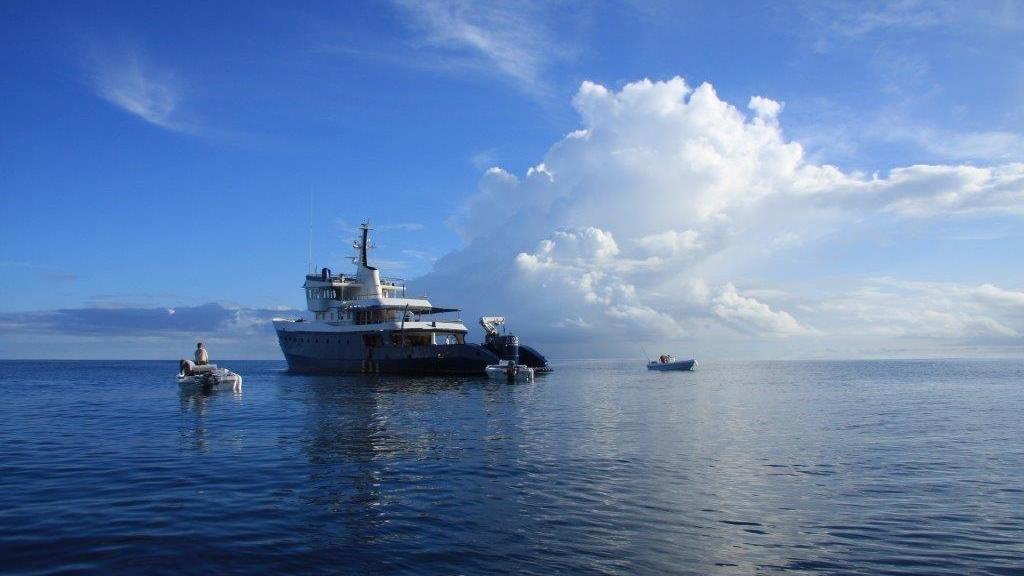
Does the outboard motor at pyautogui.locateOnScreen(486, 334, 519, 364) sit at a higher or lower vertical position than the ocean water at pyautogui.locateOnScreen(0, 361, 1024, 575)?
higher

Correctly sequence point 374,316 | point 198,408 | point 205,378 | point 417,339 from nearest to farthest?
point 198,408 < point 205,378 < point 374,316 < point 417,339

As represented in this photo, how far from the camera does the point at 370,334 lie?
233ft

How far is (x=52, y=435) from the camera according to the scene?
2627 cm

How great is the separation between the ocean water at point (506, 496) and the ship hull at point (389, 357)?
35.5 m

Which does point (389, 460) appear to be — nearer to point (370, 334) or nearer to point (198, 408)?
point (198, 408)

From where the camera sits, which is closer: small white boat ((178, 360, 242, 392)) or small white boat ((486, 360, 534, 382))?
small white boat ((178, 360, 242, 392))

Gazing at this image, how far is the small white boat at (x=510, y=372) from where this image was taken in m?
64.2

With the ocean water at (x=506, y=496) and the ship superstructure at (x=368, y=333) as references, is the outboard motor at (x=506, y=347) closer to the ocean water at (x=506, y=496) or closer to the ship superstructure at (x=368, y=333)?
the ship superstructure at (x=368, y=333)

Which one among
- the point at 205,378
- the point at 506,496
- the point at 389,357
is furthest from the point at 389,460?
the point at 389,357

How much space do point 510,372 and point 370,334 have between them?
1743 cm

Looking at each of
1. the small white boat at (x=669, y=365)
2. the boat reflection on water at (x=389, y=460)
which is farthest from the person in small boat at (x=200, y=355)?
the small white boat at (x=669, y=365)

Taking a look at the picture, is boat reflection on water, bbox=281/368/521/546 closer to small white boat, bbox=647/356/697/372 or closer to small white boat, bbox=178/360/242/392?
small white boat, bbox=178/360/242/392

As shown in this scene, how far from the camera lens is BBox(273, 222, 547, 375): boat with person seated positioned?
68.1 m

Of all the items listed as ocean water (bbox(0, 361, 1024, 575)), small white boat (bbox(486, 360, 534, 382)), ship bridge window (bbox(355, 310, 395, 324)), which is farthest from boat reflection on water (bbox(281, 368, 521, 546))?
ship bridge window (bbox(355, 310, 395, 324))
